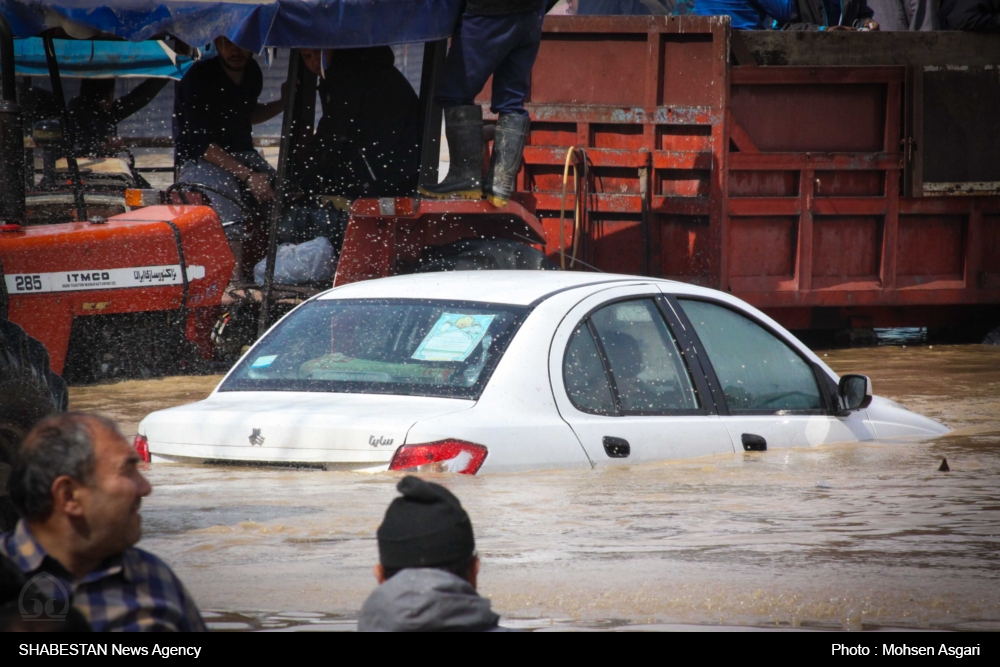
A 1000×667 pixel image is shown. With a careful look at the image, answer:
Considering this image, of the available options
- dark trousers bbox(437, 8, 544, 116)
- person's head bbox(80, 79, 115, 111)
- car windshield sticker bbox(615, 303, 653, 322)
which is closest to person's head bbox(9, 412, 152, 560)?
car windshield sticker bbox(615, 303, 653, 322)

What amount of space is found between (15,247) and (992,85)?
7.97m

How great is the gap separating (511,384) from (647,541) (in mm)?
825

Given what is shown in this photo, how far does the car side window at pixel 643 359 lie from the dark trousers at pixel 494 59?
4066mm

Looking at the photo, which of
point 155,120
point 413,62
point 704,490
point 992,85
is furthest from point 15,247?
point 155,120

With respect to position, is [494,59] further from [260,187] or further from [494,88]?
[260,187]

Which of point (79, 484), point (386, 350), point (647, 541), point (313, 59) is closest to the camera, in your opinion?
point (79, 484)

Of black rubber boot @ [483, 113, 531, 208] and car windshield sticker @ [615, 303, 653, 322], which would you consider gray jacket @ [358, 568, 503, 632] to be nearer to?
car windshield sticker @ [615, 303, 653, 322]

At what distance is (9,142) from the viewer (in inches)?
305

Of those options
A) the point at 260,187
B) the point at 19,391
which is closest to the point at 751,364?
the point at 19,391

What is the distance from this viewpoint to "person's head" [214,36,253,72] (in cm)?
1014

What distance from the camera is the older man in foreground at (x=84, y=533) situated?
2525 millimetres

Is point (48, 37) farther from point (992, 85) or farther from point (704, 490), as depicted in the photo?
point (992, 85)

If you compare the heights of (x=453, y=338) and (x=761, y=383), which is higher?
(x=453, y=338)
